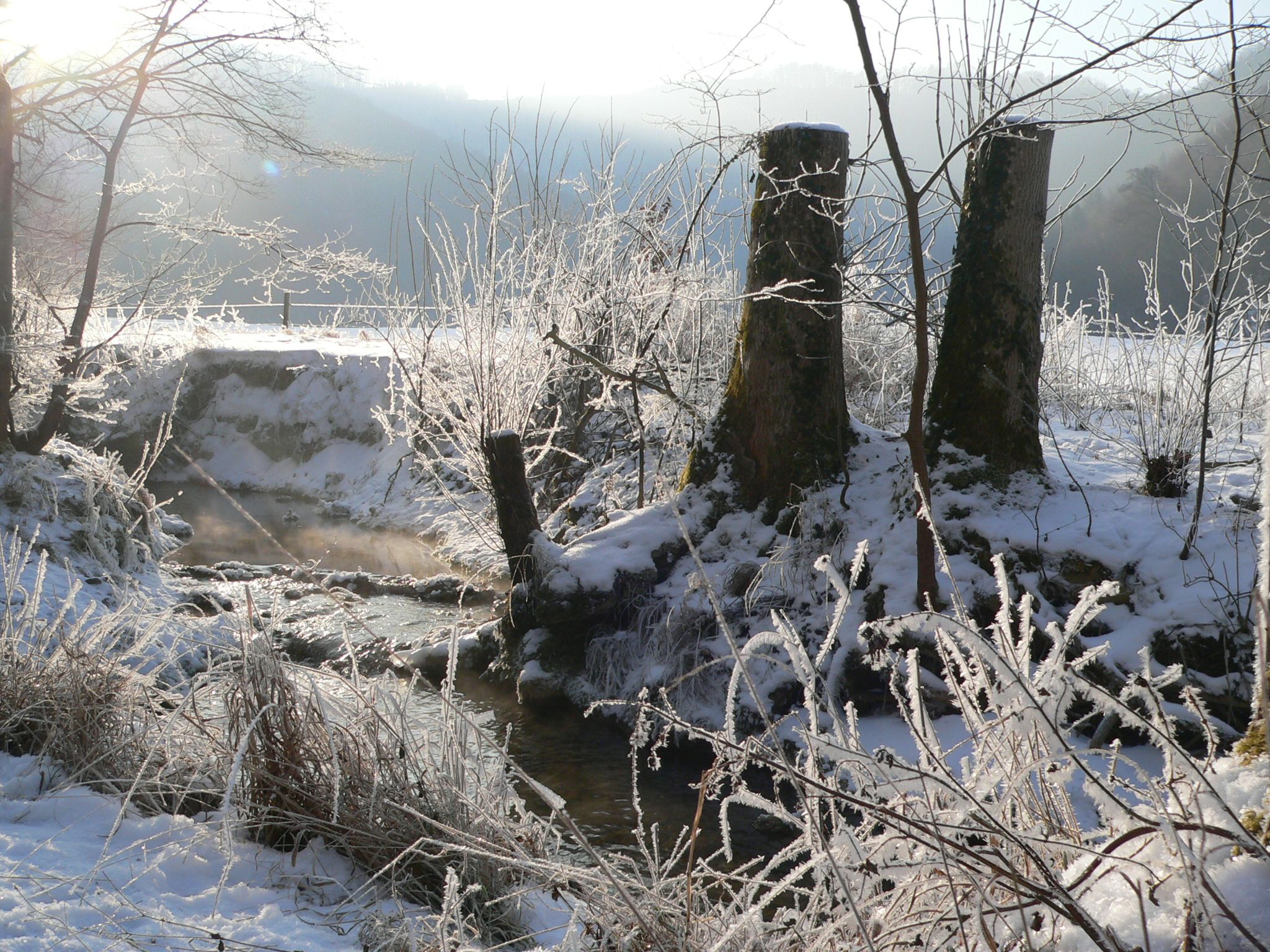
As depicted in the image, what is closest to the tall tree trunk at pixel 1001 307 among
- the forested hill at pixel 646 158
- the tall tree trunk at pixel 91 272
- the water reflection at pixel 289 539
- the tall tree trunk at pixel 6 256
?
the forested hill at pixel 646 158

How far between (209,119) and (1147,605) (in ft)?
26.2

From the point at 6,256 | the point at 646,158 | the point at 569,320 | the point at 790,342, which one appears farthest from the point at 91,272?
the point at 646,158

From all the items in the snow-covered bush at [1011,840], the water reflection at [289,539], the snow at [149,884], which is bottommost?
the water reflection at [289,539]

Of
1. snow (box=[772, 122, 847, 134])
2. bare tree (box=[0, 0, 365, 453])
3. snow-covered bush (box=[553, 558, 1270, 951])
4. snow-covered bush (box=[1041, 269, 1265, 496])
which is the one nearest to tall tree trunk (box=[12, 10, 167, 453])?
bare tree (box=[0, 0, 365, 453])

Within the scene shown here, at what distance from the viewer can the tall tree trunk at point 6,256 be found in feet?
23.7

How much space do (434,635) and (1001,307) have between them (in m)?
4.00

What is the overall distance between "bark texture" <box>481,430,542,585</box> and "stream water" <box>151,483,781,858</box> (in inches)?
29.9

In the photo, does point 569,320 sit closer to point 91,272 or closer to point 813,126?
point 813,126

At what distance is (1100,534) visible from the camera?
478 centimetres

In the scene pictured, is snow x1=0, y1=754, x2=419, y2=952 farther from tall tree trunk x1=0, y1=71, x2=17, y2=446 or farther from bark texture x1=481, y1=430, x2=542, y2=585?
tall tree trunk x1=0, y1=71, x2=17, y2=446

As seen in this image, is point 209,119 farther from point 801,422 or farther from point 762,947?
point 762,947

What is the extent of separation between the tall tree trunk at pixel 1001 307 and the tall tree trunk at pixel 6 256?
690 cm

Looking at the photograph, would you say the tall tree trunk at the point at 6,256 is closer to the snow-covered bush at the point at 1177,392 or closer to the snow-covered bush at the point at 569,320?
the snow-covered bush at the point at 569,320

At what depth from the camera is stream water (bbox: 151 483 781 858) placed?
432cm
